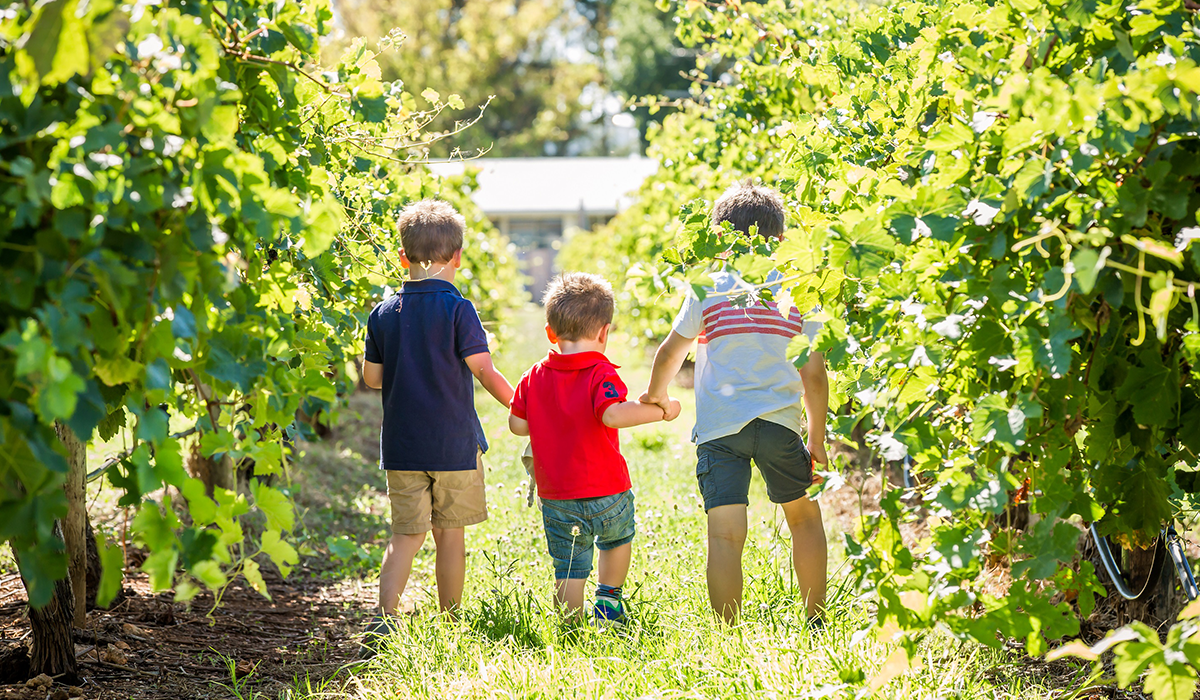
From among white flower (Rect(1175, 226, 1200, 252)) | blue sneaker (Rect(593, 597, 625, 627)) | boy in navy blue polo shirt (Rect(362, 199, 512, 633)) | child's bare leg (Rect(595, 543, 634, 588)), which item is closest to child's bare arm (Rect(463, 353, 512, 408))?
boy in navy blue polo shirt (Rect(362, 199, 512, 633))

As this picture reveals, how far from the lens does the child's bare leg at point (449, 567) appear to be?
3137 millimetres

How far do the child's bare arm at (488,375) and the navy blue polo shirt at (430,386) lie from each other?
22mm

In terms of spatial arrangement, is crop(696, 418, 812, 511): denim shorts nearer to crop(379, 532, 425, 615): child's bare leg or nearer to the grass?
the grass

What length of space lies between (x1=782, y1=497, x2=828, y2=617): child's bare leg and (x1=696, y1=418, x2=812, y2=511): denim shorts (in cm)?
5

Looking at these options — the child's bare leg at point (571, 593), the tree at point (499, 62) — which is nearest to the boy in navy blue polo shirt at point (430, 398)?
the child's bare leg at point (571, 593)

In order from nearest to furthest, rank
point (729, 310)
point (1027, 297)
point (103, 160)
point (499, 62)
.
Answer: point (103, 160), point (1027, 297), point (729, 310), point (499, 62)

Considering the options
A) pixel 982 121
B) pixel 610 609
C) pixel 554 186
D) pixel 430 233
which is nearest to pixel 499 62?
pixel 554 186

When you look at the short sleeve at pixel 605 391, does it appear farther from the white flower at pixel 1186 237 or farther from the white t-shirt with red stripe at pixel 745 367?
the white flower at pixel 1186 237

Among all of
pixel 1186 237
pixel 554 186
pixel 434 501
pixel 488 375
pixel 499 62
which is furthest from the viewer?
pixel 499 62

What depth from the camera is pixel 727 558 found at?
284cm

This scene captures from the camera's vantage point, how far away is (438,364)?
307 centimetres

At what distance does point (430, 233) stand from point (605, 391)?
777 millimetres

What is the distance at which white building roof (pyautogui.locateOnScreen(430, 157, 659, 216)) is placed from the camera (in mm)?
29375

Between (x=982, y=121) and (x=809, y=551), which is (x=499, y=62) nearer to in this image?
(x=809, y=551)
